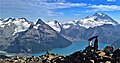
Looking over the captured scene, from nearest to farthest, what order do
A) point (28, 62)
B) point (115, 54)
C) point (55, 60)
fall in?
point (115, 54), point (55, 60), point (28, 62)

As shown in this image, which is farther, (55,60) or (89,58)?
(55,60)

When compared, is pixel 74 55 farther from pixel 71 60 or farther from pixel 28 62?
pixel 28 62

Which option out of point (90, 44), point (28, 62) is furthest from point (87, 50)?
point (28, 62)

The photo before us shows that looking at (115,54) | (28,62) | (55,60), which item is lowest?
(28,62)

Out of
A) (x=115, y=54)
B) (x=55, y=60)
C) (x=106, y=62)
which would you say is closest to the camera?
(x=106, y=62)

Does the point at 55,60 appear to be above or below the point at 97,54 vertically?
below

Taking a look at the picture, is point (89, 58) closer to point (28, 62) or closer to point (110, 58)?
point (110, 58)

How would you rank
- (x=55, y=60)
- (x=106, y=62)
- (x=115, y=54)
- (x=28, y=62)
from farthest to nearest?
(x=28, y=62) < (x=55, y=60) < (x=115, y=54) < (x=106, y=62)

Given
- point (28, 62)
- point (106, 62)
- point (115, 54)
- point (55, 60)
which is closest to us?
point (106, 62)

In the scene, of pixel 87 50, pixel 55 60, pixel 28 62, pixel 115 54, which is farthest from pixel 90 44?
pixel 28 62
